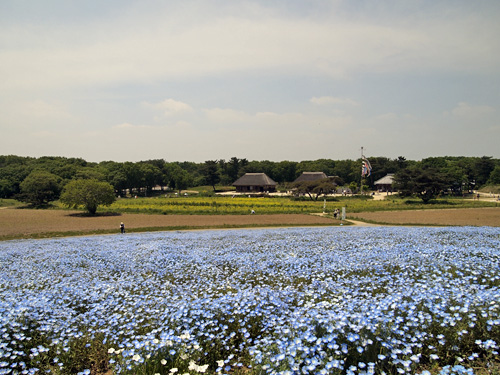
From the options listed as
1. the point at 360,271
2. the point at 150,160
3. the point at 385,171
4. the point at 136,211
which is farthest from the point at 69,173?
the point at 385,171

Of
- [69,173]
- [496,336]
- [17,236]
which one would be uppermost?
[69,173]

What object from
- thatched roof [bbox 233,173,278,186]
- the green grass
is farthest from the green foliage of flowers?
thatched roof [bbox 233,173,278,186]

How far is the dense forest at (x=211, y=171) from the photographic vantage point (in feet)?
290

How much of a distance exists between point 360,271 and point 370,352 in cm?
537

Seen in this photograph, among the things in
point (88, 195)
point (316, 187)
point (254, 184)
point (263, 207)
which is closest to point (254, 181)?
point (254, 184)

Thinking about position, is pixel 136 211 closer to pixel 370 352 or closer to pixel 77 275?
pixel 77 275

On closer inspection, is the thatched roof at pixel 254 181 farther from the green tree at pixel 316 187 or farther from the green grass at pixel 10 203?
the green grass at pixel 10 203

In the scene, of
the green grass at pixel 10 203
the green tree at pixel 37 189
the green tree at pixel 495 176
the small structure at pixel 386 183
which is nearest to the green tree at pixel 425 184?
the small structure at pixel 386 183

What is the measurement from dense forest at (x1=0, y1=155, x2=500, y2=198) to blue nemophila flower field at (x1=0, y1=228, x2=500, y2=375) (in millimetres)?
70485

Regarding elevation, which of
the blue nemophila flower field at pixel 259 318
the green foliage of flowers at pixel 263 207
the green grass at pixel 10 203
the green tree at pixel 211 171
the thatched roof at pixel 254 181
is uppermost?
the green tree at pixel 211 171

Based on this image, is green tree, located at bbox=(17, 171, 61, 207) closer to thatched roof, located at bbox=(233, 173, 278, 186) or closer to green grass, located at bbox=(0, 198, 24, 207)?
green grass, located at bbox=(0, 198, 24, 207)

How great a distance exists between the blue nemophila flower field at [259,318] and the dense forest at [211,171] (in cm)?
7048

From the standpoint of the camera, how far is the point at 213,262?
12.4 m

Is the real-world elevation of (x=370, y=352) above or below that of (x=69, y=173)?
below
